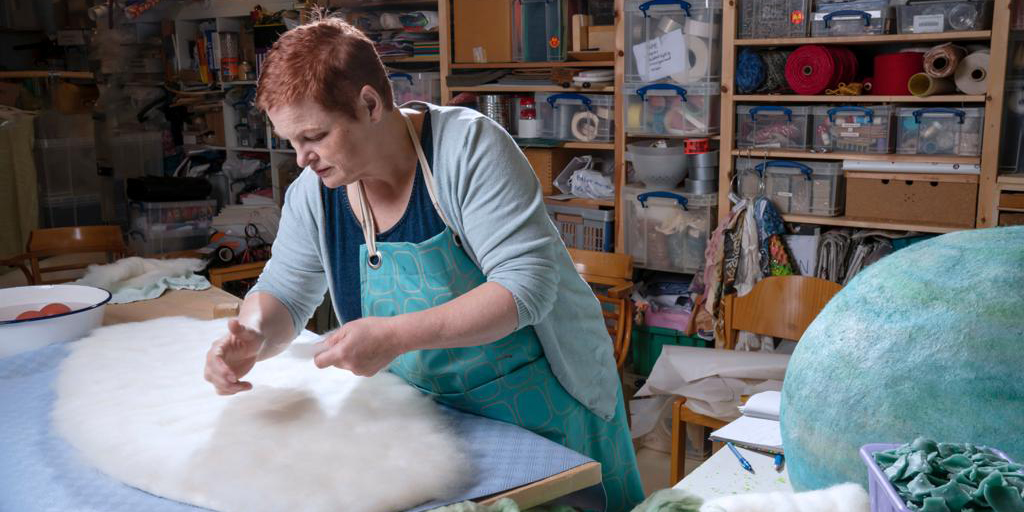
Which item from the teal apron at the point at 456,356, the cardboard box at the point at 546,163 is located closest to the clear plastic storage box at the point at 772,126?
the cardboard box at the point at 546,163

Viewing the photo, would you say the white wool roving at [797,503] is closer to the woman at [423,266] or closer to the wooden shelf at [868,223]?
the woman at [423,266]

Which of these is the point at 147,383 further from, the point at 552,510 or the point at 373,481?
the point at 552,510

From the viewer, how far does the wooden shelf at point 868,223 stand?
317 centimetres

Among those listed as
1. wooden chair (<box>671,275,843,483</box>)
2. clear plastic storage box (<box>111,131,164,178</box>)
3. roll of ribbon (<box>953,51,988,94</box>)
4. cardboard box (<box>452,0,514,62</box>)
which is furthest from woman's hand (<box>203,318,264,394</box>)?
clear plastic storage box (<box>111,131,164,178</box>)

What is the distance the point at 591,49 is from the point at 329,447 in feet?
9.71

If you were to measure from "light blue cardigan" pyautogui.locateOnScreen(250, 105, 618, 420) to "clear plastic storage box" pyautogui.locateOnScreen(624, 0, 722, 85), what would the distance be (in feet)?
7.21

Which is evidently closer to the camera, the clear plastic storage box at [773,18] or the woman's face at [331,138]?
the woman's face at [331,138]

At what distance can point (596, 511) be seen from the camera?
129 cm

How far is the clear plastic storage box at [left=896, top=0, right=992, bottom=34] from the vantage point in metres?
3.00

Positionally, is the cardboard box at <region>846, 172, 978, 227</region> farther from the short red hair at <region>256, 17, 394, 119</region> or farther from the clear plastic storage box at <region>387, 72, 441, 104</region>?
the short red hair at <region>256, 17, 394, 119</region>

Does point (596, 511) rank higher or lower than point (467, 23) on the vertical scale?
lower

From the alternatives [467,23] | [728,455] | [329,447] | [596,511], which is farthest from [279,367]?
[467,23]

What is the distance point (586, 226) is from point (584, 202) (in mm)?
109

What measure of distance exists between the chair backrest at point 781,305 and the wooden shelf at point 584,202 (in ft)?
3.80
